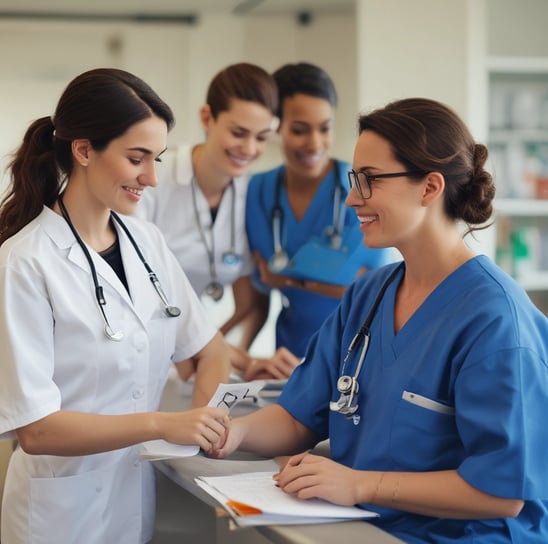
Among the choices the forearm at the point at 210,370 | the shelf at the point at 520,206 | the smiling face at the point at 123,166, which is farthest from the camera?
the shelf at the point at 520,206

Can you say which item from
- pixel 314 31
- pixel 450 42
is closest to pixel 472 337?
pixel 450 42

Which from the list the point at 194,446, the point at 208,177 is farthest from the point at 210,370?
the point at 208,177

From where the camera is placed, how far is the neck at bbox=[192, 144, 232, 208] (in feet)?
8.62

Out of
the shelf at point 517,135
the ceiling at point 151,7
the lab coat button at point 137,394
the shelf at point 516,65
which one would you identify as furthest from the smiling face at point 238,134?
the ceiling at point 151,7

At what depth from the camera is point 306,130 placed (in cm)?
265

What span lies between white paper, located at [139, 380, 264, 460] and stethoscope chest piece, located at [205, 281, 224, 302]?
0.96 m

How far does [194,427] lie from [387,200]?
1.79 feet

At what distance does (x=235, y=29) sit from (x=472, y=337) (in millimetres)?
5598

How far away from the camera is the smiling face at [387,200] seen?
1.62m

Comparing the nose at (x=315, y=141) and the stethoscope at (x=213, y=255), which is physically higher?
the nose at (x=315, y=141)

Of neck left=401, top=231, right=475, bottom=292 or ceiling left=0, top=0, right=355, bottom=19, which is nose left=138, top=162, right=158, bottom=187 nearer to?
neck left=401, top=231, right=475, bottom=292

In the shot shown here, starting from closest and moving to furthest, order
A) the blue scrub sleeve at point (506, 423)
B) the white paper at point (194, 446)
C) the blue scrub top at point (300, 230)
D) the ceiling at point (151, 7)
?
the blue scrub sleeve at point (506, 423) → the white paper at point (194, 446) → the blue scrub top at point (300, 230) → the ceiling at point (151, 7)

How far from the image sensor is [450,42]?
14.1ft

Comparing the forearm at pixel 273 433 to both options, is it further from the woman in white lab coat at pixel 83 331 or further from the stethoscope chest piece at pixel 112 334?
the stethoscope chest piece at pixel 112 334
